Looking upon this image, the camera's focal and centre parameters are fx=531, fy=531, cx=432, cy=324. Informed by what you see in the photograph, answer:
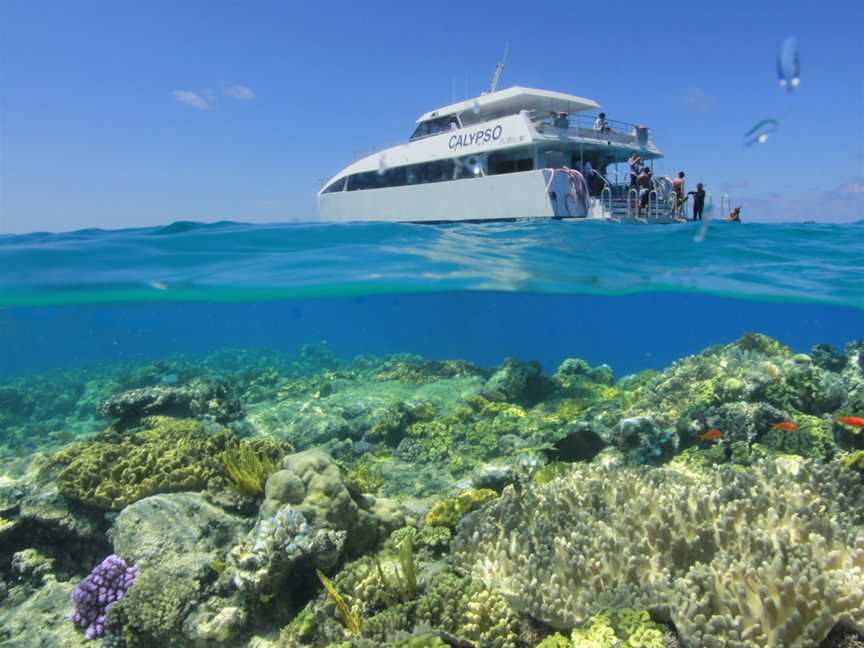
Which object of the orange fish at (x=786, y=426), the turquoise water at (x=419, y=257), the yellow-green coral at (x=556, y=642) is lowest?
the yellow-green coral at (x=556, y=642)

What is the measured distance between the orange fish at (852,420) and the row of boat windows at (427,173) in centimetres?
1420

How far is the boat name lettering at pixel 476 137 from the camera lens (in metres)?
19.5

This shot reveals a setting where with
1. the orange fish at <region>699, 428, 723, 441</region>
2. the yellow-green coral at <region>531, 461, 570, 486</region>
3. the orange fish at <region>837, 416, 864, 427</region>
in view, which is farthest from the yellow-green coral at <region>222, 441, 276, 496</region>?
the orange fish at <region>837, 416, 864, 427</region>

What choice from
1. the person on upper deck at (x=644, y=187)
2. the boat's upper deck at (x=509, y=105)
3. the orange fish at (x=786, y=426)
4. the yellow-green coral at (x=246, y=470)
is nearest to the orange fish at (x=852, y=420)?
the orange fish at (x=786, y=426)

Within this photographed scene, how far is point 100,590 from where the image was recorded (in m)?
5.38

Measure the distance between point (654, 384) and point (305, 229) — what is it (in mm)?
11647

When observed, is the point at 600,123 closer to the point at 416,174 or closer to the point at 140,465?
the point at 416,174

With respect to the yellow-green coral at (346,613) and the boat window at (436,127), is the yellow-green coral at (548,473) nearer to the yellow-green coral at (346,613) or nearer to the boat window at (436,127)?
the yellow-green coral at (346,613)

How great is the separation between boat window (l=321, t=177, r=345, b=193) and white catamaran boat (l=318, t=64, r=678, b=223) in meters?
1.67

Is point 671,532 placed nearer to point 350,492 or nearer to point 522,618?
point 522,618

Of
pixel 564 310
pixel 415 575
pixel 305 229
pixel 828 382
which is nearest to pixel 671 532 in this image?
pixel 415 575

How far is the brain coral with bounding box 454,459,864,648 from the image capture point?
11.8 feet

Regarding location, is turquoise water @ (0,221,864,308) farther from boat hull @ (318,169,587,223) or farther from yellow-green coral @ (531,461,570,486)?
yellow-green coral @ (531,461,570,486)

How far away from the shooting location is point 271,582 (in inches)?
201
